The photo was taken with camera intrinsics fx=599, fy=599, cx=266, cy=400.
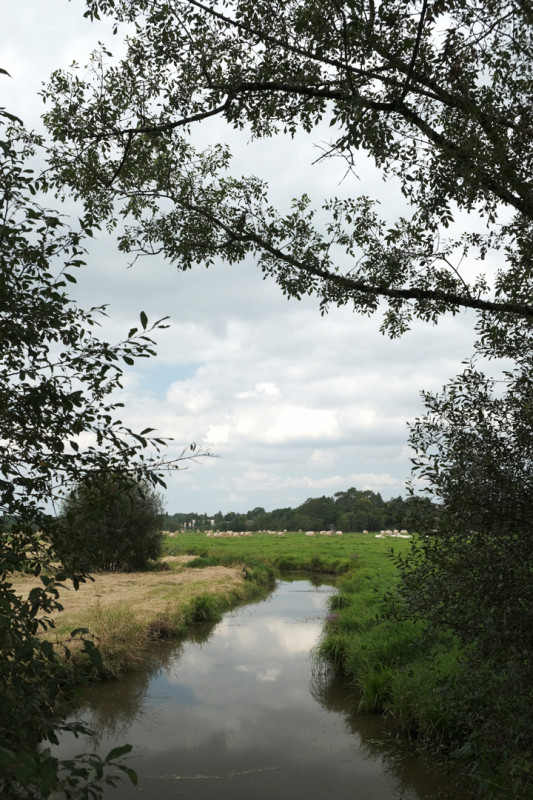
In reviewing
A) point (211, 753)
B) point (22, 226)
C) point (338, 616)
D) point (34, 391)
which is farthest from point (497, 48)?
point (338, 616)

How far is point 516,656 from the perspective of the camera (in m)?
4.54

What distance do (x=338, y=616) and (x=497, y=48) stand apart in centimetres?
1474

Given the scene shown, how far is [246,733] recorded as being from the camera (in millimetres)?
10273

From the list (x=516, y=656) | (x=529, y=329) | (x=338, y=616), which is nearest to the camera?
(x=516, y=656)

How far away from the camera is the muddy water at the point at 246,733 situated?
→ 8078 millimetres

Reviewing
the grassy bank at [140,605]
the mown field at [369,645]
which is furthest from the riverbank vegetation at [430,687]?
the grassy bank at [140,605]

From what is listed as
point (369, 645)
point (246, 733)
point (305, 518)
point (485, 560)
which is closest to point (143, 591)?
point (369, 645)

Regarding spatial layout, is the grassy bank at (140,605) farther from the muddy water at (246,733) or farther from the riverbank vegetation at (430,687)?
the riverbank vegetation at (430,687)

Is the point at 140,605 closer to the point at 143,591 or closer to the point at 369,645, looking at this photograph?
the point at 143,591

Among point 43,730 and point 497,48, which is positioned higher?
point 497,48

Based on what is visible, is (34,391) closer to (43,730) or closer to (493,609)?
(43,730)

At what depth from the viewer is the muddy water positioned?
8078 millimetres

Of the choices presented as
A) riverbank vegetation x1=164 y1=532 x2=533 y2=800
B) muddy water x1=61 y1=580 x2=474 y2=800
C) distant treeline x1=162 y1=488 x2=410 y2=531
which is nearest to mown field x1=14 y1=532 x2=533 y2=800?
riverbank vegetation x1=164 y1=532 x2=533 y2=800

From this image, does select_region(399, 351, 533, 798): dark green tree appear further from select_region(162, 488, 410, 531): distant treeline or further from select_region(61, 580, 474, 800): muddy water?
select_region(162, 488, 410, 531): distant treeline
